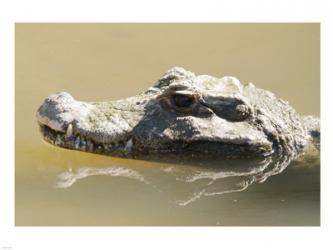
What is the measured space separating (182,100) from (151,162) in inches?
34.6

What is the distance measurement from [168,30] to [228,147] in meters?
4.47

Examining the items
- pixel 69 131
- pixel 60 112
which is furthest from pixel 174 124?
pixel 60 112

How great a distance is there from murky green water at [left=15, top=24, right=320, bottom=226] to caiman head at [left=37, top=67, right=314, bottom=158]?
19 centimetres

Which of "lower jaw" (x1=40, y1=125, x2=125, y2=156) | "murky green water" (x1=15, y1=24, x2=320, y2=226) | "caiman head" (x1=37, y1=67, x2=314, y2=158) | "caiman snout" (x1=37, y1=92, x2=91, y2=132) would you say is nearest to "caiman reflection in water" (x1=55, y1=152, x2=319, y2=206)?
"murky green water" (x1=15, y1=24, x2=320, y2=226)

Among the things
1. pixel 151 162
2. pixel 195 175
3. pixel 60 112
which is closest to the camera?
pixel 195 175

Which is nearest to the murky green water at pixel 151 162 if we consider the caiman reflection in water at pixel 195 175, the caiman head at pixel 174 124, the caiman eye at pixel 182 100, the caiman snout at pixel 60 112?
the caiman reflection in water at pixel 195 175

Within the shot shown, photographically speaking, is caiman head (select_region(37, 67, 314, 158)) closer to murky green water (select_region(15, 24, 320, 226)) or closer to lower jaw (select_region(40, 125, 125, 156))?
lower jaw (select_region(40, 125, 125, 156))

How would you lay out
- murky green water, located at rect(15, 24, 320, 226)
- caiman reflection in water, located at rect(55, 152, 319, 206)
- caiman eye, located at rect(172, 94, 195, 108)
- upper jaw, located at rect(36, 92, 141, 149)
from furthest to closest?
caiman eye, located at rect(172, 94, 195, 108), upper jaw, located at rect(36, 92, 141, 149), caiman reflection in water, located at rect(55, 152, 319, 206), murky green water, located at rect(15, 24, 320, 226)

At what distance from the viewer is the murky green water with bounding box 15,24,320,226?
688 centimetres

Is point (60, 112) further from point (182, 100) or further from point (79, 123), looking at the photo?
point (182, 100)

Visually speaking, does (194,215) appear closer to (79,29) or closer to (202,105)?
(202,105)

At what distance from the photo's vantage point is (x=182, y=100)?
8.05 m

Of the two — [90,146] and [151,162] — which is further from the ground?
[90,146]
